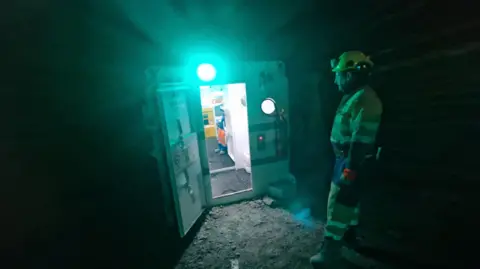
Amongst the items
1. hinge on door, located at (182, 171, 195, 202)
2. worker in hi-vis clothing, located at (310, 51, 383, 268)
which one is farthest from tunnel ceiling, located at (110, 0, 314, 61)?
hinge on door, located at (182, 171, 195, 202)

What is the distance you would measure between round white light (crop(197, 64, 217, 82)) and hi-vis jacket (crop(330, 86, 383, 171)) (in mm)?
1914

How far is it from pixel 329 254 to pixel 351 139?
1368mm

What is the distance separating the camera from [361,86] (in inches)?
82.8

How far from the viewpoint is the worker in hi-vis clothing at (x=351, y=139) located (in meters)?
A: 1.94

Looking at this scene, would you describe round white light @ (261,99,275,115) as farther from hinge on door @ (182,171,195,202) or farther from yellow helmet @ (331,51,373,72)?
hinge on door @ (182,171,195,202)

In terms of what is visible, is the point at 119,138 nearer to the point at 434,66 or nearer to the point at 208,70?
the point at 208,70

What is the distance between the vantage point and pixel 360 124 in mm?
1945

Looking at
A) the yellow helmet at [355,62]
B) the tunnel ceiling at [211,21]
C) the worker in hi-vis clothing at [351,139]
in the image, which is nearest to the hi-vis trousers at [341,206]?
the worker in hi-vis clothing at [351,139]

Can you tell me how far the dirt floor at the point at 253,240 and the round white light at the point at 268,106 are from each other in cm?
171

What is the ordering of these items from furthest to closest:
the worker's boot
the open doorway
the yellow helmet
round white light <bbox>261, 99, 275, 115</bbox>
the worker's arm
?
the open doorway < round white light <bbox>261, 99, 275, 115</bbox> < the worker's boot < the yellow helmet < the worker's arm

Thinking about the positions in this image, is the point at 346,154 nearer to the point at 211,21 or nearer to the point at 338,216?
the point at 338,216

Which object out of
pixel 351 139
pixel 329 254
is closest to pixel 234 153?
pixel 329 254

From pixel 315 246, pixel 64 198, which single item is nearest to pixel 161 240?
pixel 64 198

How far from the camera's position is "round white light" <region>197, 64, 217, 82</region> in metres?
3.07
